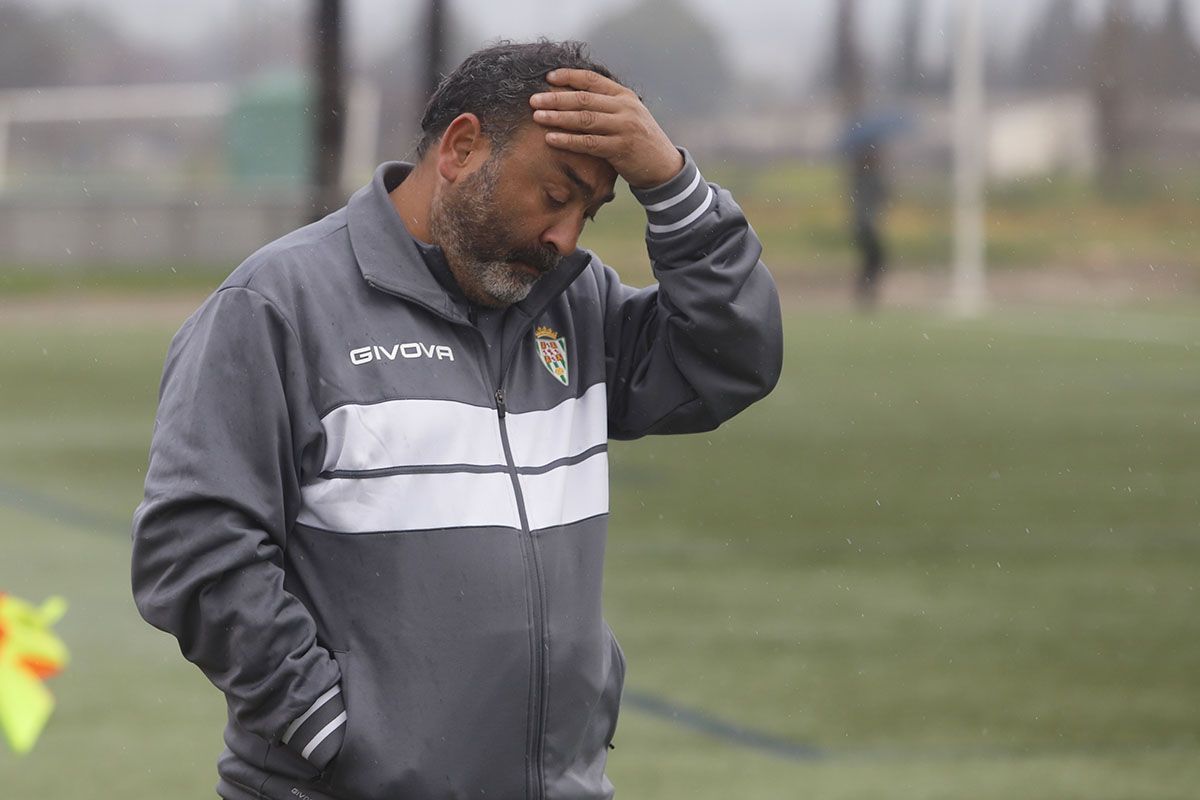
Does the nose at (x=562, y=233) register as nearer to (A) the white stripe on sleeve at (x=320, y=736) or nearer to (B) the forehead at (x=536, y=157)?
(B) the forehead at (x=536, y=157)

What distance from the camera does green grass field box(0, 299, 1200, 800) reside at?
5.28 metres

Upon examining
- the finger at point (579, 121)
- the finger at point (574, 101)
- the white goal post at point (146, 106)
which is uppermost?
the finger at point (574, 101)

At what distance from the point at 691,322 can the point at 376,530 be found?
1.82ft

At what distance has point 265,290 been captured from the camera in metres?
2.37

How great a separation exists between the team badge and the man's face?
110mm

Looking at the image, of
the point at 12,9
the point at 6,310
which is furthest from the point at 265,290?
the point at 12,9

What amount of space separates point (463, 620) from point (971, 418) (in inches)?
476

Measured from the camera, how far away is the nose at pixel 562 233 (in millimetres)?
2479

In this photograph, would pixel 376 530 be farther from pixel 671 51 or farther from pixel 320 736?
pixel 671 51

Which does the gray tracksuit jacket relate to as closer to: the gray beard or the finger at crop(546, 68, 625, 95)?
the gray beard

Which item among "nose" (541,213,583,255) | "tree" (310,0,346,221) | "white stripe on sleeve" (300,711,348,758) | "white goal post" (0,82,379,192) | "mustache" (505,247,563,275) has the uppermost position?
"nose" (541,213,583,255)

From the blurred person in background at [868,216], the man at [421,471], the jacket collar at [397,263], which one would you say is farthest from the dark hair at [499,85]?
the blurred person in background at [868,216]

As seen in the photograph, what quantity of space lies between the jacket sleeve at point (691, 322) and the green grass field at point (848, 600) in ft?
8.05

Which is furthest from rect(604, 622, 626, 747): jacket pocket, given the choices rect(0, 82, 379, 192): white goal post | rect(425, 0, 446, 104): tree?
rect(0, 82, 379, 192): white goal post
